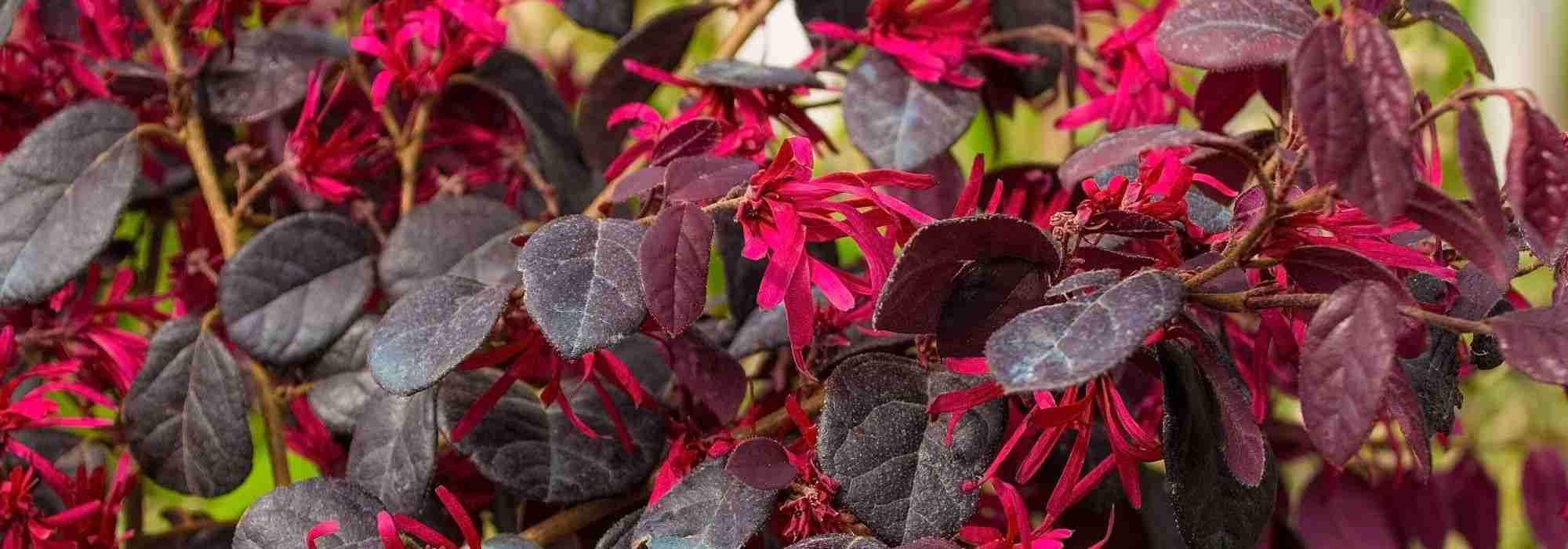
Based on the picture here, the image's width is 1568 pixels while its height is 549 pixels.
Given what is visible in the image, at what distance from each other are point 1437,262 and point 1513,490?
1543mm

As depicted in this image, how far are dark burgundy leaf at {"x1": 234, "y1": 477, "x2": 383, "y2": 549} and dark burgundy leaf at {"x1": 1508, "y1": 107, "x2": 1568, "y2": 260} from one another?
44 centimetres

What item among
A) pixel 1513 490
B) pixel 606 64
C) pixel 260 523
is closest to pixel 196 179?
pixel 606 64

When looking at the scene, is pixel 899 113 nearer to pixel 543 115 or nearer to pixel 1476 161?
pixel 543 115

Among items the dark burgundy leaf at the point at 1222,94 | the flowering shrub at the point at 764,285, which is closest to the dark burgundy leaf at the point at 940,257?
the flowering shrub at the point at 764,285

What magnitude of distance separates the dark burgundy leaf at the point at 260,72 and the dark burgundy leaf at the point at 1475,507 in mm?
775

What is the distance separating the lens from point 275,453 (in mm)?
724

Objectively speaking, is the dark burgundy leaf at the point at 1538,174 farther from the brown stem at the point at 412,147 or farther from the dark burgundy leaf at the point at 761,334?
the brown stem at the point at 412,147

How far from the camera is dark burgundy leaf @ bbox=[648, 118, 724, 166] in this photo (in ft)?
1.82

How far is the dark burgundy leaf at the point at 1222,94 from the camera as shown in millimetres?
619

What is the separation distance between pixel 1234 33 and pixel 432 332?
0.33 m

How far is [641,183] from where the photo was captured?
1.82 ft

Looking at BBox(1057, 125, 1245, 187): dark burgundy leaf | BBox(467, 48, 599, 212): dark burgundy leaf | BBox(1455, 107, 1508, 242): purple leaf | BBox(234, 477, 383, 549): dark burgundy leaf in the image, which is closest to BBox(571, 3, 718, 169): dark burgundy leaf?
BBox(467, 48, 599, 212): dark burgundy leaf

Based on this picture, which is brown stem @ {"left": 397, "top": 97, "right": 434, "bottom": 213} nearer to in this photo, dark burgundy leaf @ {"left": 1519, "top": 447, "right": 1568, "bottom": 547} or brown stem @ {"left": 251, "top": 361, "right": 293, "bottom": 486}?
brown stem @ {"left": 251, "top": 361, "right": 293, "bottom": 486}

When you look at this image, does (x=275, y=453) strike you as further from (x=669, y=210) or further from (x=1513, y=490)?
(x=1513, y=490)
